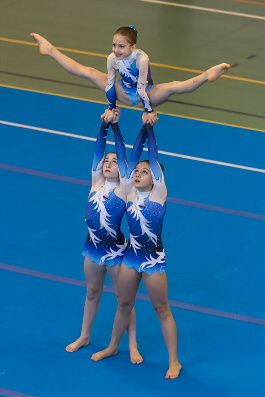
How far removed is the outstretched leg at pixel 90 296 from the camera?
7305 millimetres

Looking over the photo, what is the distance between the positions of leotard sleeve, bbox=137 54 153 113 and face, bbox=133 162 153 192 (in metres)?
0.51

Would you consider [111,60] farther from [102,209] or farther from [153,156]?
[102,209]

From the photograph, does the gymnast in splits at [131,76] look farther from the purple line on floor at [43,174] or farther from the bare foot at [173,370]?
the purple line on floor at [43,174]

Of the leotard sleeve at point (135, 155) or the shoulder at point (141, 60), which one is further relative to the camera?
the leotard sleeve at point (135, 155)

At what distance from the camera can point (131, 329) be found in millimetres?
7574

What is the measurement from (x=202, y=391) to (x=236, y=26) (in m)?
9.24

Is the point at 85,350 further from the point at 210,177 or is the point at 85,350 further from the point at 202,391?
the point at 210,177

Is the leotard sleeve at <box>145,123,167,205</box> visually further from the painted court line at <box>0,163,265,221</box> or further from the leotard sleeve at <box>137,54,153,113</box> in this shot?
the painted court line at <box>0,163,265,221</box>

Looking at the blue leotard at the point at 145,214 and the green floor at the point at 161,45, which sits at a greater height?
the green floor at the point at 161,45

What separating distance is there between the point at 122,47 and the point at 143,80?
32cm

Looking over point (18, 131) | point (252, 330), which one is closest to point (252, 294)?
point (252, 330)

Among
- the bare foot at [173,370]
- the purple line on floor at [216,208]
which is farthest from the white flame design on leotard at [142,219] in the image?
the purple line on floor at [216,208]

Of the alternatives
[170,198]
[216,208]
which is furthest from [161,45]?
[216,208]

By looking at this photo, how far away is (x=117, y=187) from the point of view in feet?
23.4
